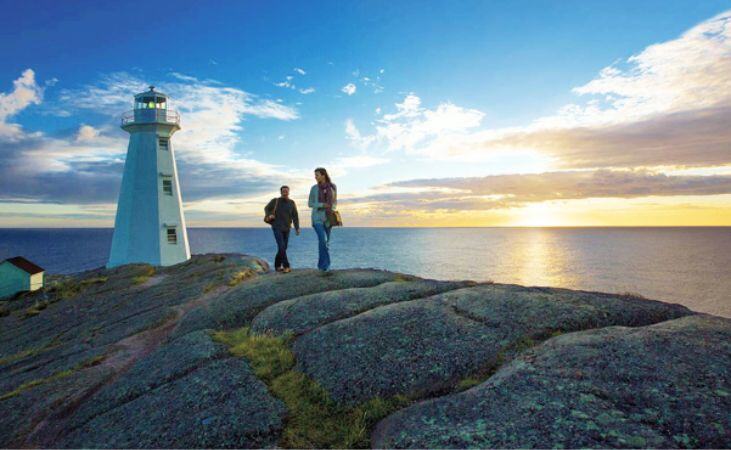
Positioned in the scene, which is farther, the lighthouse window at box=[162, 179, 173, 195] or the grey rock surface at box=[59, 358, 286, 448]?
the lighthouse window at box=[162, 179, 173, 195]

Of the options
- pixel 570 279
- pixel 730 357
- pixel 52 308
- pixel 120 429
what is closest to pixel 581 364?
pixel 730 357

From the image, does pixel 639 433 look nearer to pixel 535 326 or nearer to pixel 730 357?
pixel 730 357

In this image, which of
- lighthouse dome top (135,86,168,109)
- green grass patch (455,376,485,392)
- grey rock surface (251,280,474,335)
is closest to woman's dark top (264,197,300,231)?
grey rock surface (251,280,474,335)

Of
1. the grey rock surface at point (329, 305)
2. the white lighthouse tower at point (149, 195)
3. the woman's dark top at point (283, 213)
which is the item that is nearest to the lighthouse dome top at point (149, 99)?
the white lighthouse tower at point (149, 195)

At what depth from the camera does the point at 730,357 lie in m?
6.85

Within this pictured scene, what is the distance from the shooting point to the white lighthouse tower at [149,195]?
1457 inches

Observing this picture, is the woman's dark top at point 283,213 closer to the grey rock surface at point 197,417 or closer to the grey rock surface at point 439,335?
the grey rock surface at point 439,335

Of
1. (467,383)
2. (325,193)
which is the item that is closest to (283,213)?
(325,193)

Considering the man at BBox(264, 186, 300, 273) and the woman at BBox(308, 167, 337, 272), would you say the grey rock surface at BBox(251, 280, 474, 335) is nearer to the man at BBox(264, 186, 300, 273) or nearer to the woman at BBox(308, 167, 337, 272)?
the woman at BBox(308, 167, 337, 272)

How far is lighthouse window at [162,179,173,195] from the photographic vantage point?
3831cm

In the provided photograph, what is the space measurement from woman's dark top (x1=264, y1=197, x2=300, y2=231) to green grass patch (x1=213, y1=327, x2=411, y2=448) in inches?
331

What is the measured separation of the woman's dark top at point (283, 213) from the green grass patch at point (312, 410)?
8398 millimetres

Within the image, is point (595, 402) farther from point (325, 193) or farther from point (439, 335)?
point (325, 193)

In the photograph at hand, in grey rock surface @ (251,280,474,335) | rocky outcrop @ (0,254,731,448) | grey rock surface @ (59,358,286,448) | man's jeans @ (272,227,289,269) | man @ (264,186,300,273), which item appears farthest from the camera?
man's jeans @ (272,227,289,269)
